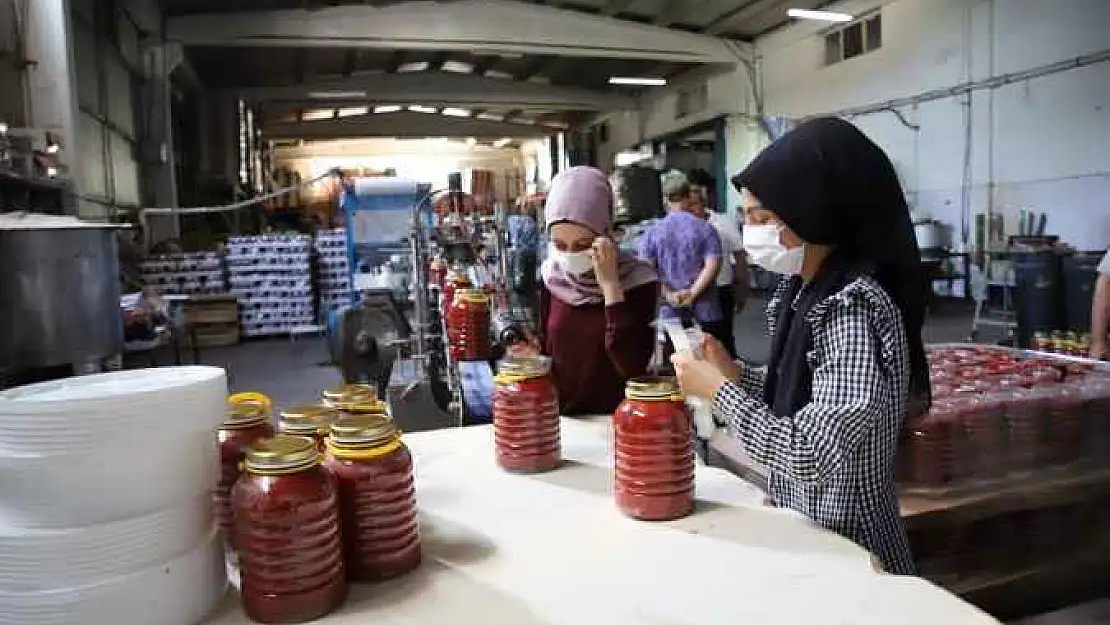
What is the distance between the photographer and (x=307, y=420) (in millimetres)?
1214

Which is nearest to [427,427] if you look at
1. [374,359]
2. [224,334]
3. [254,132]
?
[374,359]

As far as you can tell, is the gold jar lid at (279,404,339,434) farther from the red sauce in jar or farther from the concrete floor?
the concrete floor

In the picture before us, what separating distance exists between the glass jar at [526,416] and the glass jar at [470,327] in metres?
1.83

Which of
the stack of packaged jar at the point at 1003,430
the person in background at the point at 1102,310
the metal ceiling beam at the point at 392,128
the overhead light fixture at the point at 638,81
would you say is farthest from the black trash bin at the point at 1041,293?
the metal ceiling beam at the point at 392,128

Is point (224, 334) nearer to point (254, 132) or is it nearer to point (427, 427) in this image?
point (427, 427)

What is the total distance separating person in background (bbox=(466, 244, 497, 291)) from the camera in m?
4.17

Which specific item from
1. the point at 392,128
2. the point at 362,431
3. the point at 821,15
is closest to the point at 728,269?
the point at 362,431

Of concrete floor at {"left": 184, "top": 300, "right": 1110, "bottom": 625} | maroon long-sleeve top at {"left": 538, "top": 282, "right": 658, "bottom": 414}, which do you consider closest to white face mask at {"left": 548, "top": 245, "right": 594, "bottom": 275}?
maroon long-sleeve top at {"left": 538, "top": 282, "right": 658, "bottom": 414}

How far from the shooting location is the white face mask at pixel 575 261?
6.54 ft

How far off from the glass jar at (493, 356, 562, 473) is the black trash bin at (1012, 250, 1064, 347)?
6.03 meters

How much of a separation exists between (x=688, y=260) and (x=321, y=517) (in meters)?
3.84

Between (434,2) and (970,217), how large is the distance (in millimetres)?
8062

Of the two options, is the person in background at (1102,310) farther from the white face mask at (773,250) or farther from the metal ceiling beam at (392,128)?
the metal ceiling beam at (392,128)

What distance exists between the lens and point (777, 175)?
1321 millimetres
